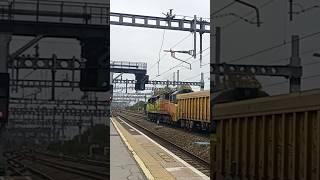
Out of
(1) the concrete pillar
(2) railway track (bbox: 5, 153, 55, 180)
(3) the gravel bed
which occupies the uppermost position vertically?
(1) the concrete pillar

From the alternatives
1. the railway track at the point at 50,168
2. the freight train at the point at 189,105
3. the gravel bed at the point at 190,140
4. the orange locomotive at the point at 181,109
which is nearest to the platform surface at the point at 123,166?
the freight train at the point at 189,105

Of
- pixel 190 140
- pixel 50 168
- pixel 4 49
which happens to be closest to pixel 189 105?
pixel 190 140

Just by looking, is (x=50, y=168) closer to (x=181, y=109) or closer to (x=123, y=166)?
(x=123, y=166)

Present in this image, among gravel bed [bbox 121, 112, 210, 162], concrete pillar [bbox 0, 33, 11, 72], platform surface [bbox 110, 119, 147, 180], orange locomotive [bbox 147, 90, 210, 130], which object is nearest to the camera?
concrete pillar [bbox 0, 33, 11, 72]

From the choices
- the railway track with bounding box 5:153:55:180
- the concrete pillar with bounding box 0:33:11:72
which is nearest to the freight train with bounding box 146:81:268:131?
the railway track with bounding box 5:153:55:180

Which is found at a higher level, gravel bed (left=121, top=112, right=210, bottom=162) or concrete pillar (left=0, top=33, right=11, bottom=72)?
concrete pillar (left=0, top=33, right=11, bottom=72)

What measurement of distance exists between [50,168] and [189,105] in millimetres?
16852

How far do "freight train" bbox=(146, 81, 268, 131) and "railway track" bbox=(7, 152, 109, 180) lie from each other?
917mm

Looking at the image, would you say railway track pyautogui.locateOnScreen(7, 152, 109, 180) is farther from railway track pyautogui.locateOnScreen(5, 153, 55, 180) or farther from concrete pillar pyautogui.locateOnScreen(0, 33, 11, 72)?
concrete pillar pyautogui.locateOnScreen(0, 33, 11, 72)

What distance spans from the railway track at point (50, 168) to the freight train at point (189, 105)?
917 mm

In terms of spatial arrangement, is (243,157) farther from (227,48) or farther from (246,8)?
(246,8)

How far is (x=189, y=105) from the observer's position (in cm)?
1975

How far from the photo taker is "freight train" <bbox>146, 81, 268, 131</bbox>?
127 inches

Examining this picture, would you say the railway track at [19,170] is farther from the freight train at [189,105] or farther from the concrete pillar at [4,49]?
the freight train at [189,105]
